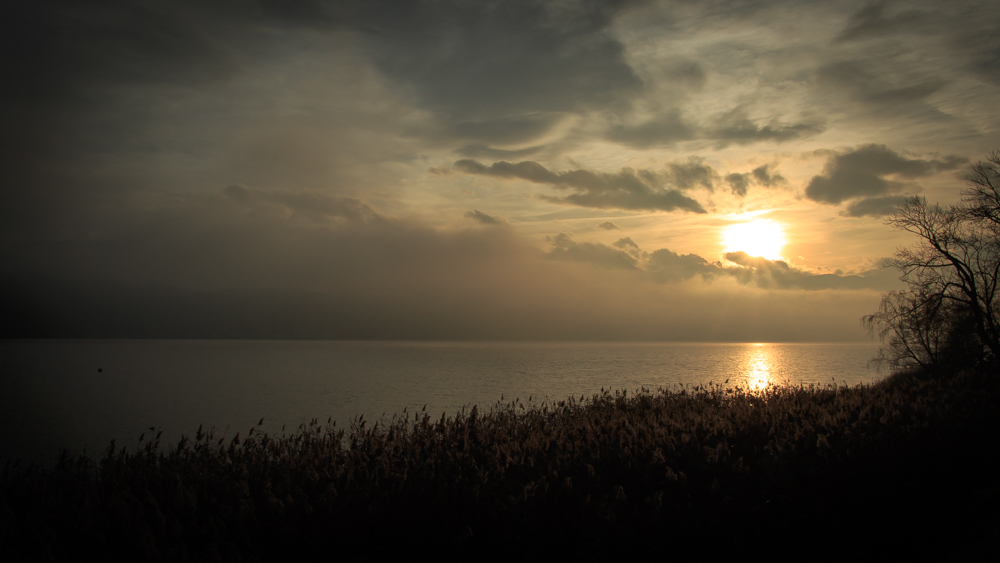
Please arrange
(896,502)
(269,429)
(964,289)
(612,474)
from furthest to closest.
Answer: (964,289) < (269,429) < (612,474) < (896,502)

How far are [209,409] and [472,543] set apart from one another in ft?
114

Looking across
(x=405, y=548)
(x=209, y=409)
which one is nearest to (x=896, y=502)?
(x=405, y=548)

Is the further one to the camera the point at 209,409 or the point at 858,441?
the point at 209,409

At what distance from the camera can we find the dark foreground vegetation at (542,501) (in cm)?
614

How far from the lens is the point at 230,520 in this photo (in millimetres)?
6539

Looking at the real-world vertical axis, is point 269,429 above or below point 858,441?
below

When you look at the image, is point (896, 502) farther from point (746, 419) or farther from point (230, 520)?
point (230, 520)

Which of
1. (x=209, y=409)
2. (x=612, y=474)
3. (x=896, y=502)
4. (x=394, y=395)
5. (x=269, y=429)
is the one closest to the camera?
(x=896, y=502)

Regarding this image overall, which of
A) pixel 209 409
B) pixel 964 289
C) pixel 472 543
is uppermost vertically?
pixel 964 289

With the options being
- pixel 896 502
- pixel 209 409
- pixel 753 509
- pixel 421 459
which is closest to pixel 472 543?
pixel 421 459

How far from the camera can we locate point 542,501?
722 cm

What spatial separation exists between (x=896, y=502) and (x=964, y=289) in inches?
1227

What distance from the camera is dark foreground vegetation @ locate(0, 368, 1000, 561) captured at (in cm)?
614

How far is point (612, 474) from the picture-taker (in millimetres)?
9094
